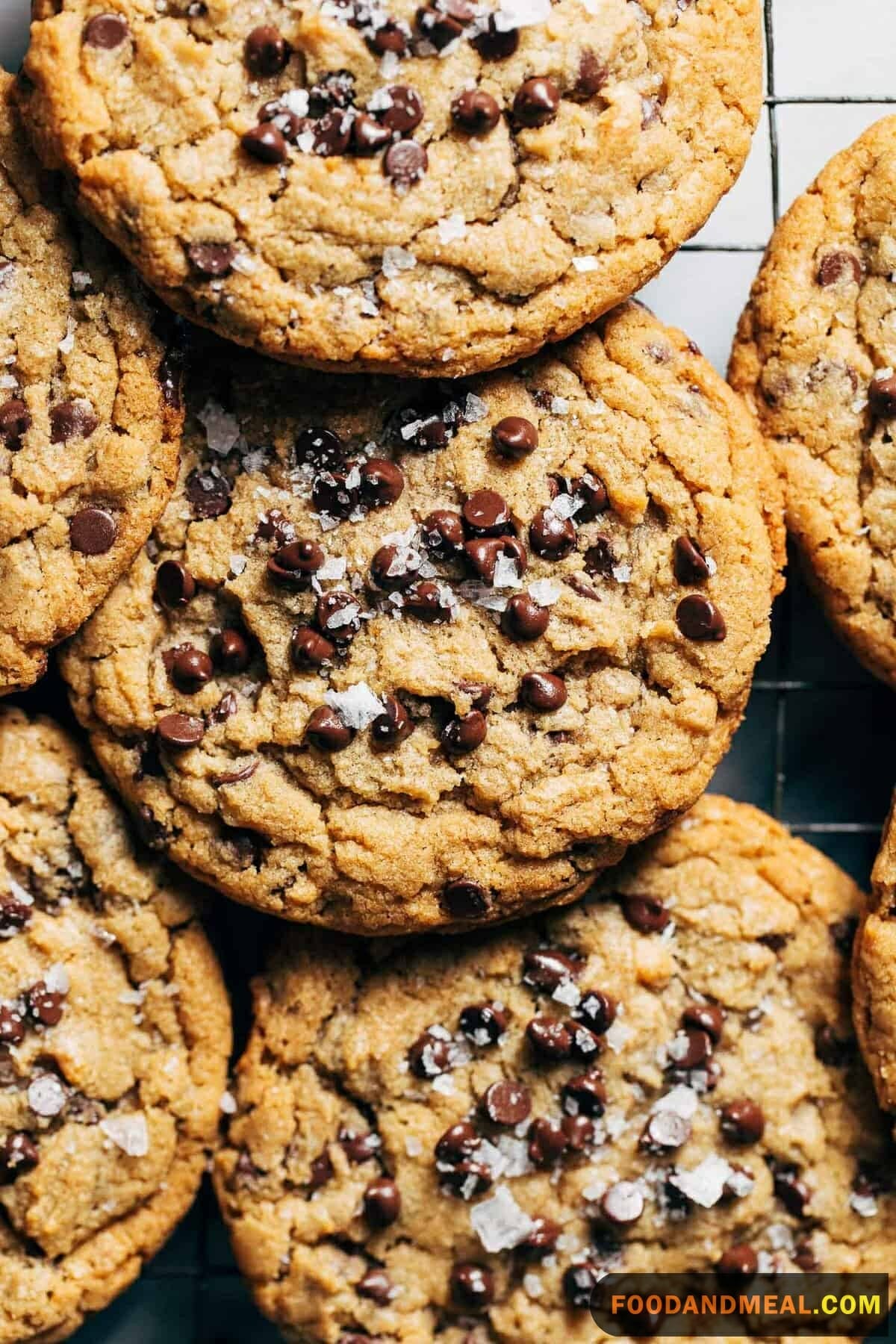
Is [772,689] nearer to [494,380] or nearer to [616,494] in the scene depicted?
[616,494]

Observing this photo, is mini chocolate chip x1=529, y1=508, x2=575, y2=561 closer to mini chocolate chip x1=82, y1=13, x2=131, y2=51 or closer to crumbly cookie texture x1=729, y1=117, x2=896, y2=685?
crumbly cookie texture x1=729, y1=117, x2=896, y2=685

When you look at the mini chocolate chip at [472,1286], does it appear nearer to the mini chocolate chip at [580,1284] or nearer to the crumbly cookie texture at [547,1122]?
the crumbly cookie texture at [547,1122]

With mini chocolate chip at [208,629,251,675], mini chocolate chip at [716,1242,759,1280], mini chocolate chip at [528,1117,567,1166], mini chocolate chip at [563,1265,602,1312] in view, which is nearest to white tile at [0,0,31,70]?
mini chocolate chip at [208,629,251,675]

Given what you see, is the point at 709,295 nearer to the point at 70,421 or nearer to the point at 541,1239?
the point at 70,421

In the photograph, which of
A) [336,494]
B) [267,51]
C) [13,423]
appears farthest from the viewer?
[336,494]

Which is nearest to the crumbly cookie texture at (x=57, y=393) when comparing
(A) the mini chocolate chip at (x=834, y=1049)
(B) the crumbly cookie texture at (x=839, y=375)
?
(B) the crumbly cookie texture at (x=839, y=375)

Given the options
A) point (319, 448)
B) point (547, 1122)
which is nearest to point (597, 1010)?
point (547, 1122)

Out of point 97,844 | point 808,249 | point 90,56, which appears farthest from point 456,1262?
point 90,56
